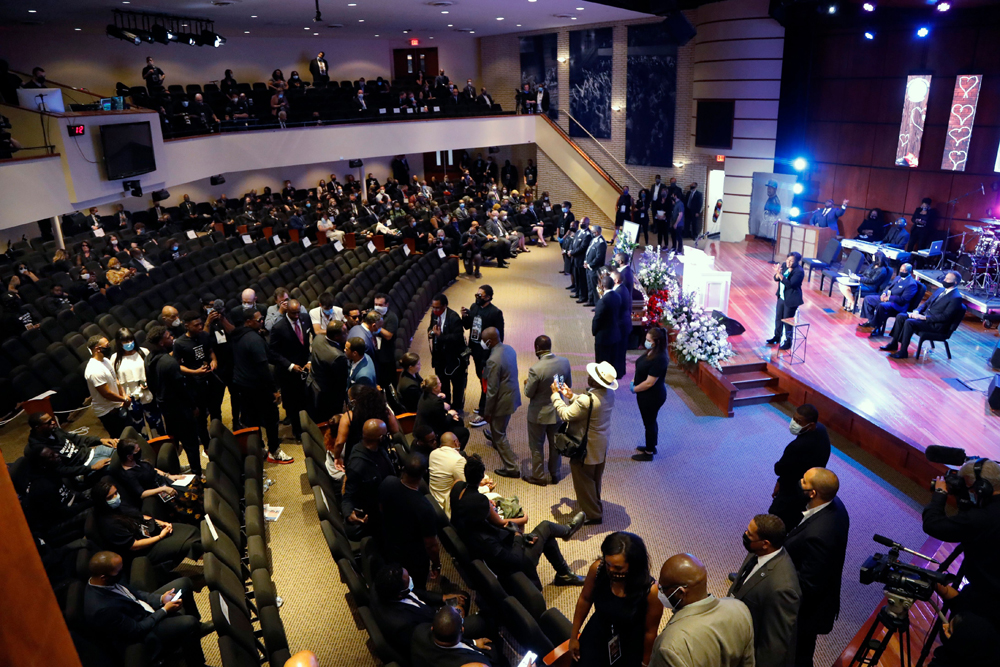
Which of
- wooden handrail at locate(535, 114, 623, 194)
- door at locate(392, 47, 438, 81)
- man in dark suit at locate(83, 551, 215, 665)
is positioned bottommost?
man in dark suit at locate(83, 551, 215, 665)

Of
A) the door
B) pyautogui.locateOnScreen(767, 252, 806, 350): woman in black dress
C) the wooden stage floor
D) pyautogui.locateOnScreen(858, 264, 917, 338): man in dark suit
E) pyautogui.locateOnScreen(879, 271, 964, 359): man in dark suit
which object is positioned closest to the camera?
the wooden stage floor

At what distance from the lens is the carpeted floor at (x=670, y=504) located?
14.3ft

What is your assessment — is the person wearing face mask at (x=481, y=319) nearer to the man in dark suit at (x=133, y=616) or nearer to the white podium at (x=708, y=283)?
the man in dark suit at (x=133, y=616)

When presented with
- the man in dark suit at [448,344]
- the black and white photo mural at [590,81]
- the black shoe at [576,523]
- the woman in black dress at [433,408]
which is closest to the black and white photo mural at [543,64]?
the black and white photo mural at [590,81]

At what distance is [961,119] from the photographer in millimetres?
11297

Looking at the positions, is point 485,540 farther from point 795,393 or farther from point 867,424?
point 795,393

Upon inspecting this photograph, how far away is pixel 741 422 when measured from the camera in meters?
7.20

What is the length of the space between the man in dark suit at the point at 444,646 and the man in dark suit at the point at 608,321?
4915mm

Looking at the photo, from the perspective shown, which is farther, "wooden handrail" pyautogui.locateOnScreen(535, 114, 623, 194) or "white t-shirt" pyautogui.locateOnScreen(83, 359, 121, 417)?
"wooden handrail" pyautogui.locateOnScreen(535, 114, 623, 194)

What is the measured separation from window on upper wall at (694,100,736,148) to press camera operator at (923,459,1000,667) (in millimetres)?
13934

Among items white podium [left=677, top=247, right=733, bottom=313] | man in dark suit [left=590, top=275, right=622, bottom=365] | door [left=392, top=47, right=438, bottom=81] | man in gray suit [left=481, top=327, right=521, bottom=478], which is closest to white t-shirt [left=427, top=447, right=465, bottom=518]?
man in gray suit [left=481, top=327, right=521, bottom=478]

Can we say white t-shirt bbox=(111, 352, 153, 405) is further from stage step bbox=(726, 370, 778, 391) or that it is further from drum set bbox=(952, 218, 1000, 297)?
drum set bbox=(952, 218, 1000, 297)

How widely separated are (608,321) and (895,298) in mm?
4275

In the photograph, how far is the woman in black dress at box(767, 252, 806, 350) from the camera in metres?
8.35
